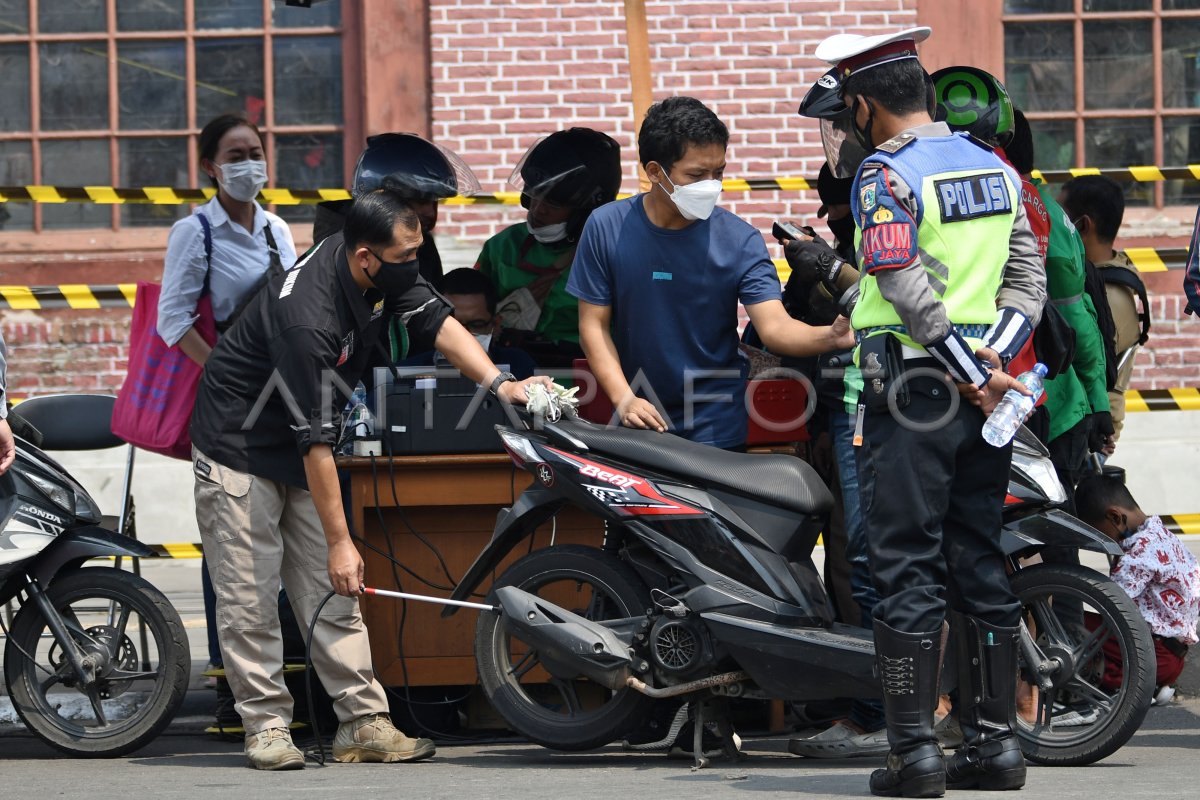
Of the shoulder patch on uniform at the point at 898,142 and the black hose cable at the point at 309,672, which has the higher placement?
the shoulder patch on uniform at the point at 898,142

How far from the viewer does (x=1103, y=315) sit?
6656 mm

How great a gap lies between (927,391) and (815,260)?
82 centimetres

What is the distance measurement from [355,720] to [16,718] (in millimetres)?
1619

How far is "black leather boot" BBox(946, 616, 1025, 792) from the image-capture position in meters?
4.78

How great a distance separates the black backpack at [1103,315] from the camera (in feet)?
21.7

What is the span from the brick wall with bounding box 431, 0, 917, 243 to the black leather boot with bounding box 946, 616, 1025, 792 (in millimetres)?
5594

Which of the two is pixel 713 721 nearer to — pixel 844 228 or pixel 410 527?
pixel 410 527

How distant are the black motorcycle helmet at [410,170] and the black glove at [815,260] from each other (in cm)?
161

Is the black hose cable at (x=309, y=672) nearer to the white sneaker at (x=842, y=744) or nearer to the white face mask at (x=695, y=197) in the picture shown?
the white sneaker at (x=842, y=744)

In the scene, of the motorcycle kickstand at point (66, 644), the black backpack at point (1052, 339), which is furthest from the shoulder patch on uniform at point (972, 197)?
the motorcycle kickstand at point (66, 644)

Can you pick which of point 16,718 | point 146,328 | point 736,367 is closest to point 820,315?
point 736,367

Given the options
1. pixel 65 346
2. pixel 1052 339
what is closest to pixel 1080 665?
pixel 1052 339

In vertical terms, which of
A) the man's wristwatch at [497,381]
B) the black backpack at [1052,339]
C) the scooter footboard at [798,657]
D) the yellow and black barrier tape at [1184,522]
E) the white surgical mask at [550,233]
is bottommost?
the scooter footboard at [798,657]

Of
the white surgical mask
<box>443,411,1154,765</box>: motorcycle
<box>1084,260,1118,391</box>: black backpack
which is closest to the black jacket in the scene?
<box>443,411,1154,765</box>: motorcycle
